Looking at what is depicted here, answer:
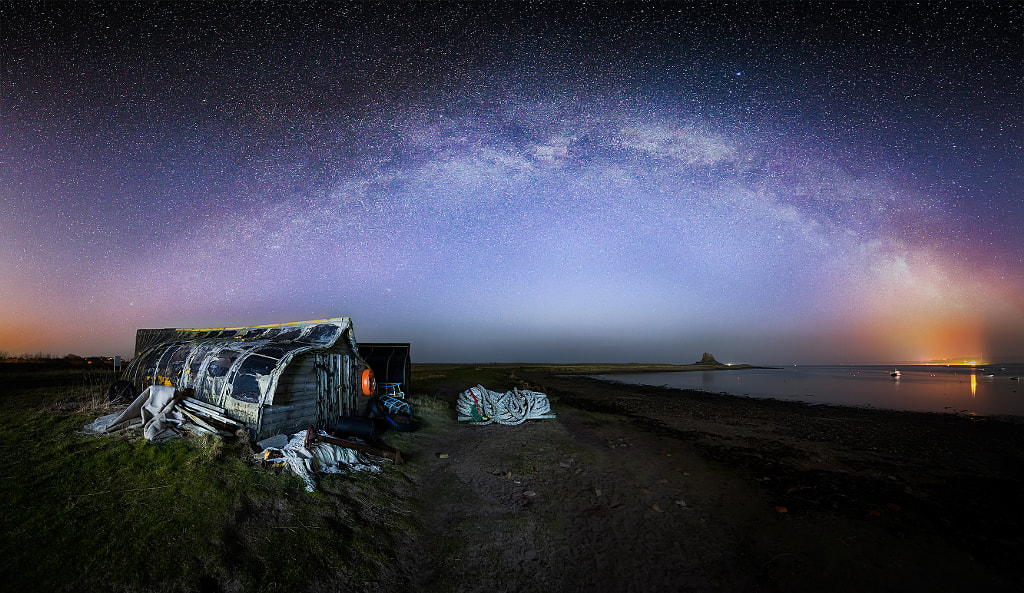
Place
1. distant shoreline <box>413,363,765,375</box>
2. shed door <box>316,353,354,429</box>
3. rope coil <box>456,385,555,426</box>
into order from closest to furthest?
shed door <box>316,353,354,429</box> < rope coil <box>456,385,555,426</box> < distant shoreline <box>413,363,765,375</box>

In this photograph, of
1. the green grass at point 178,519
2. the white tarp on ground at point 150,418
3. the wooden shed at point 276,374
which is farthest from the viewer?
the wooden shed at point 276,374

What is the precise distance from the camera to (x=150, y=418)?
947 centimetres

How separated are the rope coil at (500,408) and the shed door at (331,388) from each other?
18.9 ft

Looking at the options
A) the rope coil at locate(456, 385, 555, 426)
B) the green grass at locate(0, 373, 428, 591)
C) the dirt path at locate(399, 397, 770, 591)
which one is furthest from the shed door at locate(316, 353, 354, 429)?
the rope coil at locate(456, 385, 555, 426)

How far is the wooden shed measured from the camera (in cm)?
1026

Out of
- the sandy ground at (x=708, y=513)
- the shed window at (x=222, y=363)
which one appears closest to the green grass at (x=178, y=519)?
the sandy ground at (x=708, y=513)

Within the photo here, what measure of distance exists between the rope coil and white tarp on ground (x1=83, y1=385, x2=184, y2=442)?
1051 cm

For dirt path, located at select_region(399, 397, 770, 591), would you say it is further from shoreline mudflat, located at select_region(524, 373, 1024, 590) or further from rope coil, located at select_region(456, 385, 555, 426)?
rope coil, located at select_region(456, 385, 555, 426)

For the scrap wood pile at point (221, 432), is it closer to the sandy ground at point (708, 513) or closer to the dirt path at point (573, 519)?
the sandy ground at point (708, 513)

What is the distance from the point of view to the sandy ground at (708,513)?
5781mm

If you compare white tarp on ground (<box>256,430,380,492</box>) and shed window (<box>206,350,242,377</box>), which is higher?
shed window (<box>206,350,242,377</box>)

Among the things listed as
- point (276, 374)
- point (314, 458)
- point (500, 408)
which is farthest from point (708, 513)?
point (276, 374)

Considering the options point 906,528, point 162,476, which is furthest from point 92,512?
point 906,528

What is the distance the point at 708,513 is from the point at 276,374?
11172 millimetres
